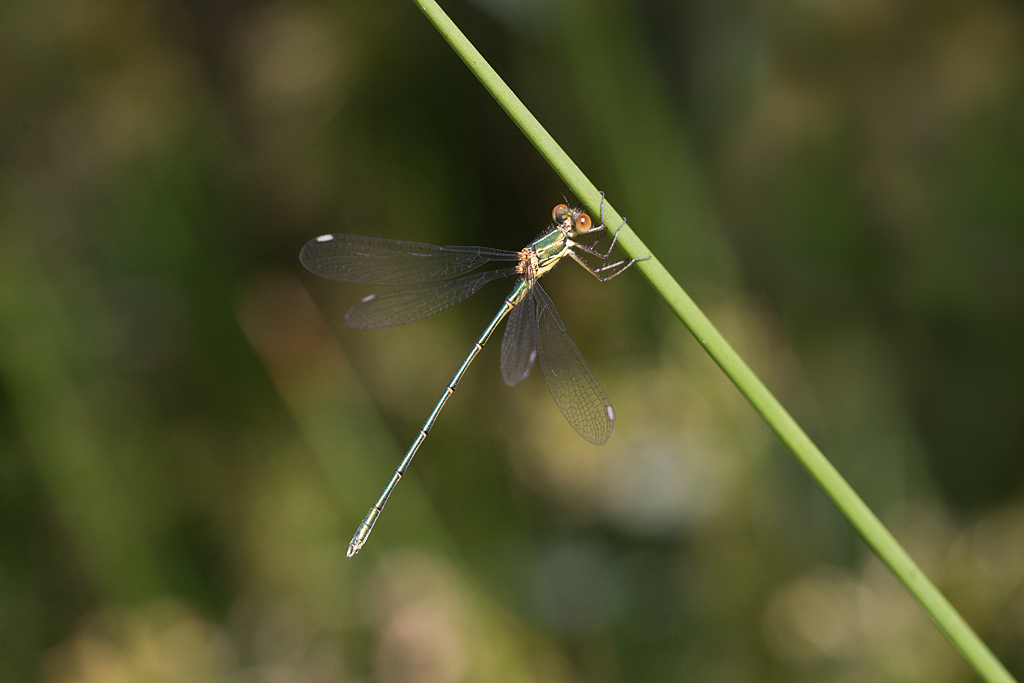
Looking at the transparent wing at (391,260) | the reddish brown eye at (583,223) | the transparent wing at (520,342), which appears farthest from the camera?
the transparent wing at (391,260)

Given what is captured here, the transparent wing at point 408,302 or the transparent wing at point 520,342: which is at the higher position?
the transparent wing at point 408,302

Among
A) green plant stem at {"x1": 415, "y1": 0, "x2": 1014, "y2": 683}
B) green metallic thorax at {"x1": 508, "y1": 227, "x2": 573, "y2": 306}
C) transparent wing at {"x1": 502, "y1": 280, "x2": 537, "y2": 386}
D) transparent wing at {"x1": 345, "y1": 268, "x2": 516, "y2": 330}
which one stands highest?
transparent wing at {"x1": 345, "y1": 268, "x2": 516, "y2": 330}

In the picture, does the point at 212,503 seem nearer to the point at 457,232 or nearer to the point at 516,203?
the point at 457,232

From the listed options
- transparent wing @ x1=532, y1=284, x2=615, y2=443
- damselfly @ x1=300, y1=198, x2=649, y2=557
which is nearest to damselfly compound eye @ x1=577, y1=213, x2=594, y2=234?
damselfly @ x1=300, y1=198, x2=649, y2=557

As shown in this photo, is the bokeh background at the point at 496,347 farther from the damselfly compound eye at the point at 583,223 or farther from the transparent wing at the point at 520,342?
the damselfly compound eye at the point at 583,223

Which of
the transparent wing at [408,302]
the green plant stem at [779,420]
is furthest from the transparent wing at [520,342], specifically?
the green plant stem at [779,420]

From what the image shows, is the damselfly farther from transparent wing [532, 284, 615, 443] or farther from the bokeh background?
the bokeh background
